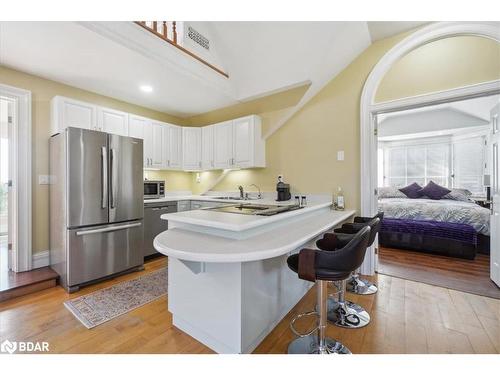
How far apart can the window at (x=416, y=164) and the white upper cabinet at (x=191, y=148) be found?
5.56m

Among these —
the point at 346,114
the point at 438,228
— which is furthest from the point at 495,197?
the point at 346,114

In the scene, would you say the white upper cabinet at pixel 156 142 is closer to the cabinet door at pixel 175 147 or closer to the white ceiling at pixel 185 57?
the cabinet door at pixel 175 147

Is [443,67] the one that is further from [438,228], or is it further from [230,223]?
[230,223]

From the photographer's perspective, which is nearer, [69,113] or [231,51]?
[69,113]

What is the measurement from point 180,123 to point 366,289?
14.3ft

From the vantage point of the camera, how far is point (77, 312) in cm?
210

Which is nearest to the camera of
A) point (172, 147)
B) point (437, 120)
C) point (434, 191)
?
point (172, 147)

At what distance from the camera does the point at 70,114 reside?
3012 millimetres

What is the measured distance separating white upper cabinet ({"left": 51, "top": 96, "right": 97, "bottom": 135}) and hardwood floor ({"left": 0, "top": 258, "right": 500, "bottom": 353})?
2023 millimetres

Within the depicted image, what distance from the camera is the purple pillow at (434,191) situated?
197 inches

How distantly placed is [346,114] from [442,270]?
7.85 ft
